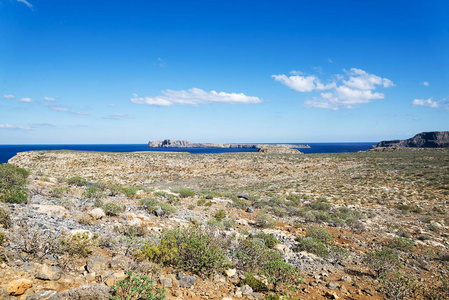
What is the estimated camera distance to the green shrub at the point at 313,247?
26.2 feet

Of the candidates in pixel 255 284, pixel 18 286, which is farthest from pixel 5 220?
pixel 255 284

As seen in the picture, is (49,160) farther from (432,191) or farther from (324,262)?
(432,191)

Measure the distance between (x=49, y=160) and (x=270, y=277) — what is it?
4848 cm

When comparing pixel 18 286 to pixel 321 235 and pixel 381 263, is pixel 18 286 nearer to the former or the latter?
pixel 381 263

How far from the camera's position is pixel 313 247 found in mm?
8195

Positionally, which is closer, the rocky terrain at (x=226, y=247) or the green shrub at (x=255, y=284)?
the rocky terrain at (x=226, y=247)

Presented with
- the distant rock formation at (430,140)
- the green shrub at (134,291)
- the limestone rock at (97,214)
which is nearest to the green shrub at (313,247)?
the green shrub at (134,291)

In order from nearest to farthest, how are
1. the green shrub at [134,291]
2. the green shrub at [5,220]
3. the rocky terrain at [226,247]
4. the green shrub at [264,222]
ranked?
the green shrub at [134,291]
the rocky terrain at [226,247]
the green shrub at [5,220]
the green shrub at [264,222]

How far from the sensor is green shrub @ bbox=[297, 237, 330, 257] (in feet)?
26.2

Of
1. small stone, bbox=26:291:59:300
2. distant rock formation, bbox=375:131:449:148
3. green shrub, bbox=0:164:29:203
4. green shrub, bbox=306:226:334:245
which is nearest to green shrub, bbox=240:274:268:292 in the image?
small stone, bbox=26:291:59:300

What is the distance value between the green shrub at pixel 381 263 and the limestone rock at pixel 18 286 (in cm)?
905

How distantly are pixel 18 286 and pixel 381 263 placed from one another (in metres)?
9.62

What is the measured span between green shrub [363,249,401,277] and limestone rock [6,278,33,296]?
9.05 metres

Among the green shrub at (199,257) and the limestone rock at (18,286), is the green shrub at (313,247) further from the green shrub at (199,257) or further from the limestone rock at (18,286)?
the limestone rock at (18,286)
